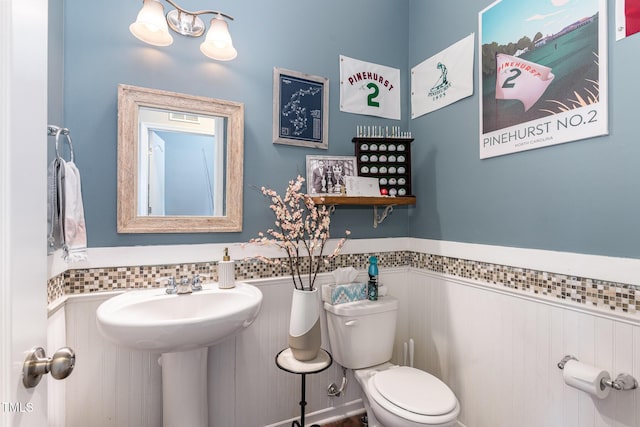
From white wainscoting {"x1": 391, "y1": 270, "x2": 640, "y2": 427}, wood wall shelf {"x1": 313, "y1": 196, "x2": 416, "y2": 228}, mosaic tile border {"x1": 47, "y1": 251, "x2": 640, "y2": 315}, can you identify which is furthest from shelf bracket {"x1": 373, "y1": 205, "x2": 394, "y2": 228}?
white wainscoting {"x1": 391, "y1": 270, "x2": 640, "y2": 427}

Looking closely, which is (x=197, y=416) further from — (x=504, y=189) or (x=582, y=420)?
(x=504, y=189)

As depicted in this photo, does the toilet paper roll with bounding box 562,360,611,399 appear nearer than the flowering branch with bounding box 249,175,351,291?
Yes

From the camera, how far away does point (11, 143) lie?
1.49 feet

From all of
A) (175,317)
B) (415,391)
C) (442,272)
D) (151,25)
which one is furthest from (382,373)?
(151,25)

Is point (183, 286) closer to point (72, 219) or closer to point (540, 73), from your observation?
point (72, 219)

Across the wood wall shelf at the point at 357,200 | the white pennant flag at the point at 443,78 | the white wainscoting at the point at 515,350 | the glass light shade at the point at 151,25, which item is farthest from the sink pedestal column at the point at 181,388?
the white pennant flag at the point at 443,78

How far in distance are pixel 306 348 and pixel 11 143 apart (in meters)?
1.27

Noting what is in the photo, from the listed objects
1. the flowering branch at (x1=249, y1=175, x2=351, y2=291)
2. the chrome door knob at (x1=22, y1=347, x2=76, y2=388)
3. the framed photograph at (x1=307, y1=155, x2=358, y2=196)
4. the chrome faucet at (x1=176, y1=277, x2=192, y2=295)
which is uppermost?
the framed photograph at (x1=307, y1=155, x2=358, y2=196)

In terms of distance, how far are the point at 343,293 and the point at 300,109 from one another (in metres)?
1.05

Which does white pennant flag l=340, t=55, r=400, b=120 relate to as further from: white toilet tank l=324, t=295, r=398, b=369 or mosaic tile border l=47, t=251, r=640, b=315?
white toilet tank l=324, t=295, r=398, b=369

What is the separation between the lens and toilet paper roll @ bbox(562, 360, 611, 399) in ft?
3.44

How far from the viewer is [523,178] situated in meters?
1.37

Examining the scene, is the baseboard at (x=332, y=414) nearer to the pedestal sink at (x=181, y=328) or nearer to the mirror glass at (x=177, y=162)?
the pedestal sink at (x=181, y=328)

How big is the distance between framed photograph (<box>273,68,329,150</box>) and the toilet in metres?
0.95
